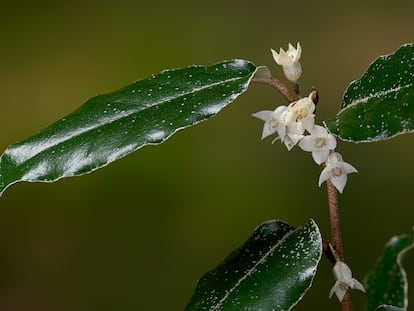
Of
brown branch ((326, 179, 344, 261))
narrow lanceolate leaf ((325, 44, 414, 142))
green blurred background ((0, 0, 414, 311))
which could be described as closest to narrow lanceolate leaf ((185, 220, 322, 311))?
brown branch ((326, 179, 344, 261))

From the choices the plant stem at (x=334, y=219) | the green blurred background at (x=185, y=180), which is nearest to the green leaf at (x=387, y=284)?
the plant stem at (x=334, y=219)

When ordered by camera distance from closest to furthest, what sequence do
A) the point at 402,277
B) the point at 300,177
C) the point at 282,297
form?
1. the point at 282,297
2. the point at 402,277
3. the point at 300,177

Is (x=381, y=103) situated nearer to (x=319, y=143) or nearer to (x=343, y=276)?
(x=319, y=143)

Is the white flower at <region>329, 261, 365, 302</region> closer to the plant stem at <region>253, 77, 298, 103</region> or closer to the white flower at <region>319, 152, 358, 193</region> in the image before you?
the white flower at <region>319, 152, 358, 193</region>

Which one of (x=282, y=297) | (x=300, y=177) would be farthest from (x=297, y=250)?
(x=300, y=177)

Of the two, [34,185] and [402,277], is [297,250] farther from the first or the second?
[34,185]

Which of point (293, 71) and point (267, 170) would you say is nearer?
point (293, 71)

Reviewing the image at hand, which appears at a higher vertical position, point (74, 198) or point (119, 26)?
point (119, 26)
